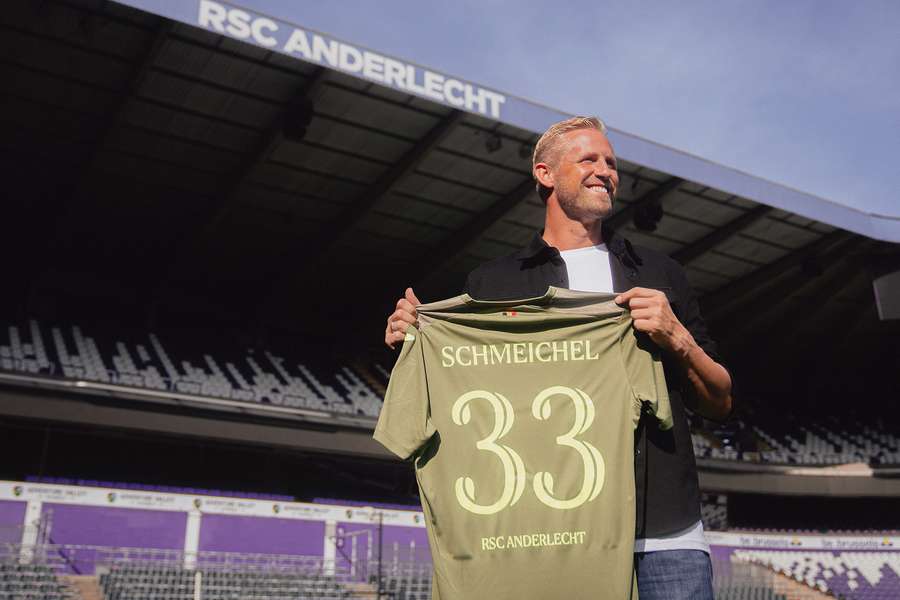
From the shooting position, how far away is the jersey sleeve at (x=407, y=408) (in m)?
2.69

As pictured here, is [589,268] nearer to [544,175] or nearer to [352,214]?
[544,175]

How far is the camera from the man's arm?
97.3 inches

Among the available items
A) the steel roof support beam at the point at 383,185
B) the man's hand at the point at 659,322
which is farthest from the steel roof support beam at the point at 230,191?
the man's hand at the point at 659,322

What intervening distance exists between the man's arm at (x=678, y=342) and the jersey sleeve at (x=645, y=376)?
9 centimetres

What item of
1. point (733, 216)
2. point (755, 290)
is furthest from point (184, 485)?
point (755, 290)

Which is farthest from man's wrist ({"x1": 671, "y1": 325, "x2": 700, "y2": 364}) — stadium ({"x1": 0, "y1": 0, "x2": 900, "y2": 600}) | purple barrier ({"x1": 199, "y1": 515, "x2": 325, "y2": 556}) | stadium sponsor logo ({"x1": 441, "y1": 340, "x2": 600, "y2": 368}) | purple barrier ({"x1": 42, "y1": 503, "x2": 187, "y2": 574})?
purple barrier ({"x1": 199, "y1": 515, "x2": 325, "y2": 556})

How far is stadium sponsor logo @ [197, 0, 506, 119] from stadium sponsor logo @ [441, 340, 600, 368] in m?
13.7

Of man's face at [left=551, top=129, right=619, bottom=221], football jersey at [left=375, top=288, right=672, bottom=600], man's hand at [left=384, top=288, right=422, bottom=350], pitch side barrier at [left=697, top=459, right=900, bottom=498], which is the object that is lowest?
football jersey at [left=375, top=288, right=672, bottom=600]

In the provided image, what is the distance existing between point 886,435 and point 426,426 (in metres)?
32.9

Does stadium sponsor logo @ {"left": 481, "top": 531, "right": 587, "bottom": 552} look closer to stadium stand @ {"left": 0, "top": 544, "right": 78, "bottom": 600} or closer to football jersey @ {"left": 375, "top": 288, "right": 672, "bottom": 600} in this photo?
football jersey @ {"left": 375, "top": 288, "right": 672, "bottom": 600}

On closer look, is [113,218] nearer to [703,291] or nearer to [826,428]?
[703,291]

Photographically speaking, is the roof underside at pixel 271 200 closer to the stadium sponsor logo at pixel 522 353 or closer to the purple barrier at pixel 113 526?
the purple barrier at pixel 113 526

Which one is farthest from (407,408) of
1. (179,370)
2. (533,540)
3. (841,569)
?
(841,569)

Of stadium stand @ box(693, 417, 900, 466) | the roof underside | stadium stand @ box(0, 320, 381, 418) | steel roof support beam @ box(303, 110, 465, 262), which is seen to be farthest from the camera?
stadium stand @ box(693, 417, 900, 466)
